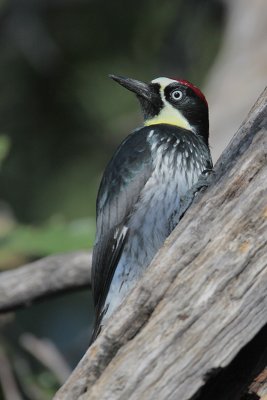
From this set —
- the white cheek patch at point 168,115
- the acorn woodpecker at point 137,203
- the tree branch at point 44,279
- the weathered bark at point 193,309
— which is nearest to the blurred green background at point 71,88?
the tree branch at point 44,279

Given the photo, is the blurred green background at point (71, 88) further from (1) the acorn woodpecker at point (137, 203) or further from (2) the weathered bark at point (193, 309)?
(2) the weathered bark at point (193, 309)

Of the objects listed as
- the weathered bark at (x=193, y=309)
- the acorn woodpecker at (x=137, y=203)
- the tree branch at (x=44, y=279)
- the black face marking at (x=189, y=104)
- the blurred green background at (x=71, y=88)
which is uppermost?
the blurred green background at (x=71, y=88)

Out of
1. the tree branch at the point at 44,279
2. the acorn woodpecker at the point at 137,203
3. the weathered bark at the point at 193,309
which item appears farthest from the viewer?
the tree branch at the point at 44,279

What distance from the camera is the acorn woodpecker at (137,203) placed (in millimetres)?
4309

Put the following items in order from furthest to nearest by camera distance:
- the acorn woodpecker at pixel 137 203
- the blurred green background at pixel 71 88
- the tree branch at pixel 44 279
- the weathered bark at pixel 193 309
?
the blurred green background at pixel 71 88 < the tree branch at pixel 44 279 < the acorn woodpecker at pixel 137 203 < the weathered bark at pixel 193 309

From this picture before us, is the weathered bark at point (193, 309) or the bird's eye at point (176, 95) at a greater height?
the bird's eye at point (176, 95)

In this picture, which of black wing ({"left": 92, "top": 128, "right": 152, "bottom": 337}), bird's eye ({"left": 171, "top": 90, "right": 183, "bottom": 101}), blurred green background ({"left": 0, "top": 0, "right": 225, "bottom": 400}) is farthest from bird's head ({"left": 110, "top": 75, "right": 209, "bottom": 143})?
blurred green background ({"left": 0, "top": 0, "right": 225, "bottom": 400})

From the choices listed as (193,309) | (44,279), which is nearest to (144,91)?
(44,279)

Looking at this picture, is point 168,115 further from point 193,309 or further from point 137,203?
point 193,309

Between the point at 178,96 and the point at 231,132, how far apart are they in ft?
5.01

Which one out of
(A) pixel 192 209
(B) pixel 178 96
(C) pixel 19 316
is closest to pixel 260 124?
(A) pixel 192 209

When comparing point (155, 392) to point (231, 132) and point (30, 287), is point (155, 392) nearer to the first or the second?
point (30, 287)

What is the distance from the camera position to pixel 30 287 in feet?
16.3

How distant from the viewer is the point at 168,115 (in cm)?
509
